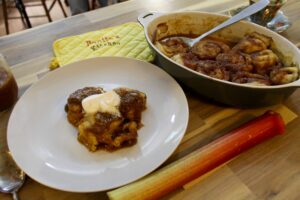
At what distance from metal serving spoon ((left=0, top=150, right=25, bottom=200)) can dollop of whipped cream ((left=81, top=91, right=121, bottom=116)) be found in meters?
0.20

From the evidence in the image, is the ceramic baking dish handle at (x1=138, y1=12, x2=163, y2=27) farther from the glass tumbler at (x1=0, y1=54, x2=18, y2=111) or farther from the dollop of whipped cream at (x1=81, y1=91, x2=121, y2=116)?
the glass tumbler at (x1=0, y1=54, x2=18, y2=111)

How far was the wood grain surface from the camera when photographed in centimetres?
59

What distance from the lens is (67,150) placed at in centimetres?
64

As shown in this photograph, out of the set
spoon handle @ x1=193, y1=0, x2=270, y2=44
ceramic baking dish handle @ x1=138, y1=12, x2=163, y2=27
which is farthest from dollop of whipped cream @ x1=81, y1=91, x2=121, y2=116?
spoon handle @ x1=193, y1=0, x2=270, y2=44

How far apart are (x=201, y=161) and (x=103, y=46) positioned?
0.58 meters

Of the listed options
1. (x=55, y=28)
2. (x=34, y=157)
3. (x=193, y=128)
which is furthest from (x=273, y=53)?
(x=55, y=28)

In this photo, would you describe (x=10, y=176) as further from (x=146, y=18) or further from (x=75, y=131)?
(x=146, y=18)

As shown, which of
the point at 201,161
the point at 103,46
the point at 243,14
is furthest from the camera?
the point at 103,46

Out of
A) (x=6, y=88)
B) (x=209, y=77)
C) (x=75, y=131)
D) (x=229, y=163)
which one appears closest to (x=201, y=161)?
(x=229, y=163)

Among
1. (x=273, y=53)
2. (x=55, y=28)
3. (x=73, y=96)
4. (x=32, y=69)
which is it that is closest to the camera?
(x=73, y=96)

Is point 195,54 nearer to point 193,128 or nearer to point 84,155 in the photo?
point 193,128

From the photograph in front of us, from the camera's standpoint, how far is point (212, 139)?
71 cm

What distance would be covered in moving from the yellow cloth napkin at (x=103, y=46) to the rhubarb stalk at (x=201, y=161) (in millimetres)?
412

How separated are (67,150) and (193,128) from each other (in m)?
0.33
